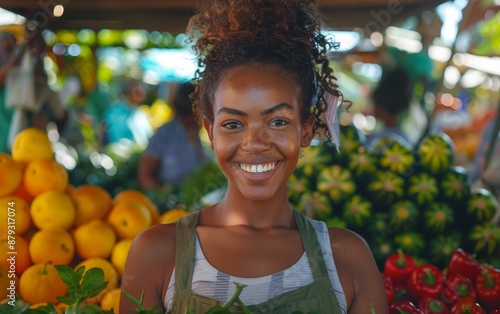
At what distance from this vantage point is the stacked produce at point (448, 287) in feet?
7.26

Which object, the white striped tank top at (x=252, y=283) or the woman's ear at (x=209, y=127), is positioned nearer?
the white striped tank top at (x=252, y=283)

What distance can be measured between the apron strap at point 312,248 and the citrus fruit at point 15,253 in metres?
1.09

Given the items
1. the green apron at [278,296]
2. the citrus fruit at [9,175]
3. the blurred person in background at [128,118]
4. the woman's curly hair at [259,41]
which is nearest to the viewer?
the green apron at [278,296]

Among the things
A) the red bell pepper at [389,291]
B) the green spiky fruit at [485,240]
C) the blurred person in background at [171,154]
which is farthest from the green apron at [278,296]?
the blurred person in background at [171,154]

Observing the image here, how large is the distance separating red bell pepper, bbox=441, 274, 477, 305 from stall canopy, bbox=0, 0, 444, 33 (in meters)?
1.91

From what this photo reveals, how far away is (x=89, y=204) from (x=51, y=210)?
8.2 inches

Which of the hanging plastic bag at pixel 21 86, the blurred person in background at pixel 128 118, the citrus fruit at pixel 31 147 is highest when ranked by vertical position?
the hanging plastic bag at pixel 21 86

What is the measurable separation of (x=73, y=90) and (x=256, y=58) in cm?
638

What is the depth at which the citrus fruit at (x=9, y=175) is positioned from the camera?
2422mm

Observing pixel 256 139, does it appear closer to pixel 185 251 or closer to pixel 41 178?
pixel 185 251

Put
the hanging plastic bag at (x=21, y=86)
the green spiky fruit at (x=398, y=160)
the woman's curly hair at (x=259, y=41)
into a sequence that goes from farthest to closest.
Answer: the hanging plastic bag at (x=21, y=86)
the green spiky fruit at (x=398, y=160)
the woman's curly hair at (x=259, y=41)

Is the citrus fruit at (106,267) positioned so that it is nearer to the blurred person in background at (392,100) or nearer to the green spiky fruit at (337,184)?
the green spiky fruit at (337,184)

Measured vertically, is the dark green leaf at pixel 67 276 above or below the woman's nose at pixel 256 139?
below

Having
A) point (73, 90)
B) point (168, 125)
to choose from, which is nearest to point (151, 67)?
point (73, 90)
